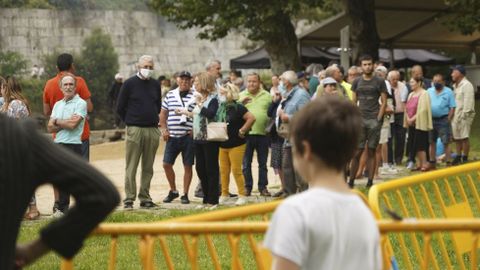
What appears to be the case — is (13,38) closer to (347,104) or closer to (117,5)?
(117,5)

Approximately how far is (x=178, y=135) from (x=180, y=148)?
0.55ft

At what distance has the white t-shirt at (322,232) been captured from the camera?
3785 mm

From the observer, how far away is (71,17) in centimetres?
4831

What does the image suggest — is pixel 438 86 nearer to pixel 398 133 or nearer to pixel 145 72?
pixel 398 133

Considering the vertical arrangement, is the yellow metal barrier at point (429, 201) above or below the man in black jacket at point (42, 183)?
below

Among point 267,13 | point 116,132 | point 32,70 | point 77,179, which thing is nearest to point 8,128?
point 77,179

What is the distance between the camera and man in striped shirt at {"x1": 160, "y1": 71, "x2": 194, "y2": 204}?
14.5 m

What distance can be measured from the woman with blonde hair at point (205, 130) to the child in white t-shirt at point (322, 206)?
969cm

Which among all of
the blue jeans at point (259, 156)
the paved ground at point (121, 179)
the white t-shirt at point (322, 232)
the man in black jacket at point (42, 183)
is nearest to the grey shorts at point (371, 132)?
the paved ground at point (121, 179)

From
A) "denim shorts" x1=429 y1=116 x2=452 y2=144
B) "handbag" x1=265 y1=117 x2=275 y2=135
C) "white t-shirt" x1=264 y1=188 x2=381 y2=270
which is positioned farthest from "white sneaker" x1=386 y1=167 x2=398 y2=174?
"white t-shirt" x1=264 y1=188 x2=381 y2=270

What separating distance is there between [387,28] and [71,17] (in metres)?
19.7

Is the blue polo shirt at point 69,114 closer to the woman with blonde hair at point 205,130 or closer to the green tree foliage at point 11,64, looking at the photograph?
the woman with blonde hair at point 205,130

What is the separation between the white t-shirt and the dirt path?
4924 millimetres

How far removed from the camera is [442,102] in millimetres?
19000
